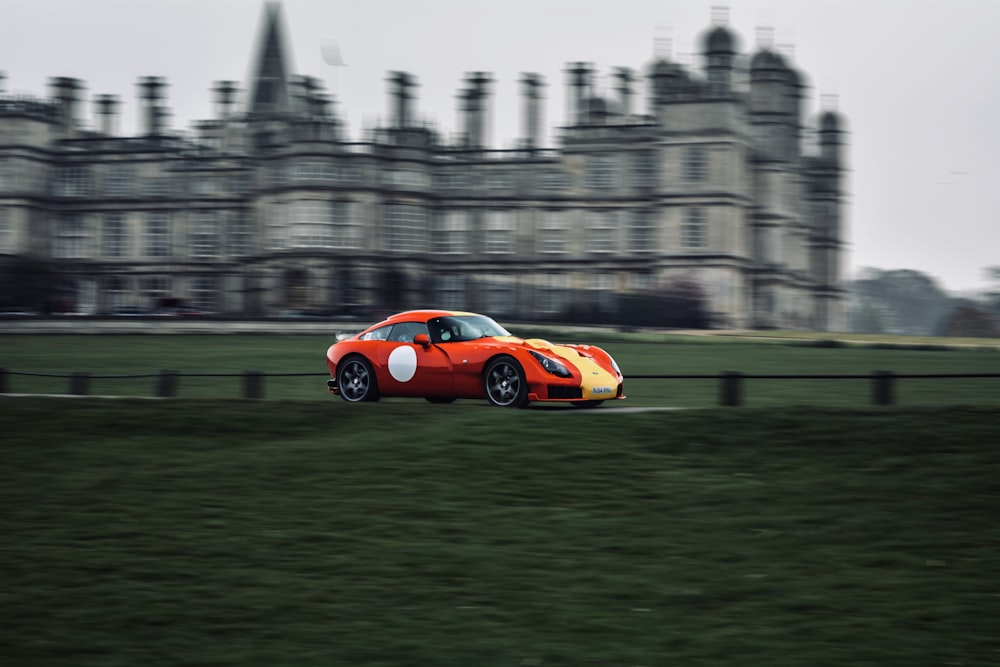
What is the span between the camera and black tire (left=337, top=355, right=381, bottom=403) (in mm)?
17828

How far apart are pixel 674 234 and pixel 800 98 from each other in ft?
71.3

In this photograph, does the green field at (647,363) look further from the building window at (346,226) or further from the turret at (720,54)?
the turret at (720,54)

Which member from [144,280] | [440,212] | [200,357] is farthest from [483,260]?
[200,357]

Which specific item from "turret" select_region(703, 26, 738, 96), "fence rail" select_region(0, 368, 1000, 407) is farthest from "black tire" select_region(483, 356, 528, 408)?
"turret" select_region(703, 26, 738, 96)

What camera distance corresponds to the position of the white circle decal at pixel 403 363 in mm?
17266

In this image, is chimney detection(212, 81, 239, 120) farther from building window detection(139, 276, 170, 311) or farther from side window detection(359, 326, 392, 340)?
side window detection(359, 326, 392, 340)

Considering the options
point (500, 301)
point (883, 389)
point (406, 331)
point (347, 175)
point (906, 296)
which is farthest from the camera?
point (906, 296)

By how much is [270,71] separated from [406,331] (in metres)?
79.9

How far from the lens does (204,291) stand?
8300cm

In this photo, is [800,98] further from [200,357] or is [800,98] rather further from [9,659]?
[9,659]

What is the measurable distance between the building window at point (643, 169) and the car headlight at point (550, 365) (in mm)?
63168

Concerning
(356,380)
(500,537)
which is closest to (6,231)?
(356,380)

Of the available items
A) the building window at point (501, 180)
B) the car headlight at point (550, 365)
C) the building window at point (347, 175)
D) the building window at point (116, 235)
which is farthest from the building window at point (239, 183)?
the car headlight at point (550, 365)

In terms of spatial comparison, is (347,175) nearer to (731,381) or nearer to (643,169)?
(643,169)
